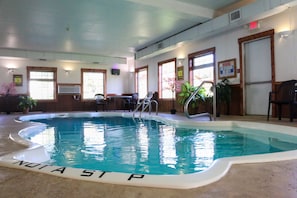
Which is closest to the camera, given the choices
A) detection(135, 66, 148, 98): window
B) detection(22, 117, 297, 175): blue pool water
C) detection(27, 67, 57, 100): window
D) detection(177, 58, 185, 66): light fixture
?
detection(22, 117, 297, 175): blue pool water

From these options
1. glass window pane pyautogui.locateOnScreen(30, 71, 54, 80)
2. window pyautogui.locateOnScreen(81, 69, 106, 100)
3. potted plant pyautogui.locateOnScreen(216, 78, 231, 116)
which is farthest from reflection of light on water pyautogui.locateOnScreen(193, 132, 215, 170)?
glass window pane pyautogui.locateOnScreen(30, 71, 54, 80)

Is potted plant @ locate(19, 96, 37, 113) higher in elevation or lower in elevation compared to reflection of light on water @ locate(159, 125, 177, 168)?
higher

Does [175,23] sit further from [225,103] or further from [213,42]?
[225,103]

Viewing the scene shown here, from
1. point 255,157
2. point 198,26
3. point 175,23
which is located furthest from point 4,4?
point 255,157

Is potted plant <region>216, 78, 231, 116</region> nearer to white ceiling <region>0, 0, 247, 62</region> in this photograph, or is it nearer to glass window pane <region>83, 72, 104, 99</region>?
white ceiling <region>0, 0, 247, 62</region>

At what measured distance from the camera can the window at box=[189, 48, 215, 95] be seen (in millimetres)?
8023

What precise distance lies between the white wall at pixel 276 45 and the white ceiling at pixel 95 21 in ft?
2.81

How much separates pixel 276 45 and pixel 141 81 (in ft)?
24.0

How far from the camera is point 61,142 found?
4074mm

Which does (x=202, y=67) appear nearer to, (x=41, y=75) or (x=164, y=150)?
(x=164, y=150)

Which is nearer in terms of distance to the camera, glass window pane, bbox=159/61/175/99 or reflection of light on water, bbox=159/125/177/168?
reflection of light on water, bbox=159/125/177/168

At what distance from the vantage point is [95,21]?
23.6 feet

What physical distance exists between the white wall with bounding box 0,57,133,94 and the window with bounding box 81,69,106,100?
0.68 feet

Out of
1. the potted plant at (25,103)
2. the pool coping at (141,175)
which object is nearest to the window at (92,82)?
the potted plant at (25,103)
